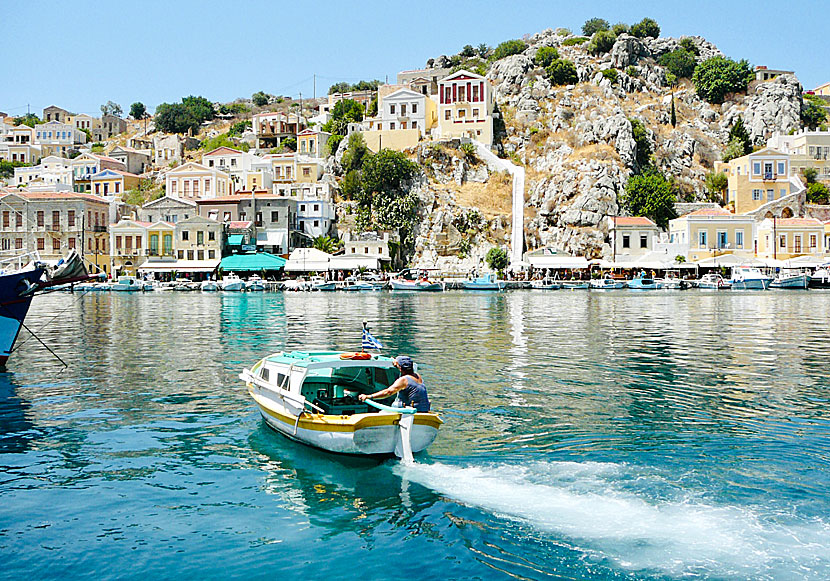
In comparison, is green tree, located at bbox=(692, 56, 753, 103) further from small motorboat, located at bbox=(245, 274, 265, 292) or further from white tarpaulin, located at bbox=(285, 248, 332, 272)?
small motorboat, located at bbox=(245, 274, 265, 292)

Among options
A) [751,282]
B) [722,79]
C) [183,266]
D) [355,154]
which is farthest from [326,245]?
[722,79]

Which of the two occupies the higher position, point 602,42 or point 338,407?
point 602,42

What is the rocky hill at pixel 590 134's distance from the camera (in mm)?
87688

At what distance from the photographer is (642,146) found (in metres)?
98.1

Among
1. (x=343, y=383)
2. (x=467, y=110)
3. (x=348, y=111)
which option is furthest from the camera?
(x=348, y=111)

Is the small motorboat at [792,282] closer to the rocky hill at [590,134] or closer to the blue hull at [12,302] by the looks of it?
the rocky hill at [590,134]

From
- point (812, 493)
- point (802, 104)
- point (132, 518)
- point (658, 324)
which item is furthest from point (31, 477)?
point (802, 104)

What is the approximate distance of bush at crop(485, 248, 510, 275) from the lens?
276 feet

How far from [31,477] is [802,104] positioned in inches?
4872

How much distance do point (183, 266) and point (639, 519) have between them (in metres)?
81.7

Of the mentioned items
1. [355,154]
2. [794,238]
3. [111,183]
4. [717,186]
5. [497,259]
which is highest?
[355,154]

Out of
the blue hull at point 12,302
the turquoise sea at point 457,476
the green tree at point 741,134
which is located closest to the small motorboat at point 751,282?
the green tree at point 741,134

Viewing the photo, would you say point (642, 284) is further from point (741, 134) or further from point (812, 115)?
point (812, 115)

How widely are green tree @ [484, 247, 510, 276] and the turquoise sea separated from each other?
55.8 metres
